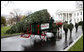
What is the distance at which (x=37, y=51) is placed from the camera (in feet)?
20.1

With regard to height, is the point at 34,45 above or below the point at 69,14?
below

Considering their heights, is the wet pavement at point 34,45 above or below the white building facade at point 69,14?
below

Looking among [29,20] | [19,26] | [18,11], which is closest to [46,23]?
[29,20]

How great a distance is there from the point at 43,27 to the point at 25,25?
73.9 inches

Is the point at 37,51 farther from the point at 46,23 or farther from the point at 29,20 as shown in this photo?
the point at 46,23

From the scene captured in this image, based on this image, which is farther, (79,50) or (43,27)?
(43,27)

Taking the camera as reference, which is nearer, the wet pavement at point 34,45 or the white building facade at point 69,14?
the wet pavement at point 34,45

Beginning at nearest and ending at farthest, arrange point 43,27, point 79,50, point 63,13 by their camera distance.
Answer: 1. point 79,50
2. point 43,27
3. point 63,13

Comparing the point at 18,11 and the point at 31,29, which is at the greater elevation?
the point at 18,11

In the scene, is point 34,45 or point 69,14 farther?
point 69,14

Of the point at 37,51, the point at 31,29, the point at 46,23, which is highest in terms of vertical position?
the point at 46,23

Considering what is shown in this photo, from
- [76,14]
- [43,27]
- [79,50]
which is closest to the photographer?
[79,50]

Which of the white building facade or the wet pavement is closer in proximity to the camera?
the wet pavement

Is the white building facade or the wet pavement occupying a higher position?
the white building facade
